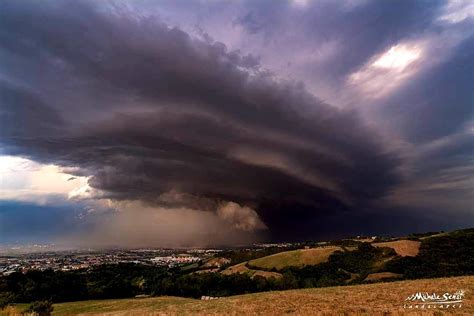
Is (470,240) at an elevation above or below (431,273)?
above

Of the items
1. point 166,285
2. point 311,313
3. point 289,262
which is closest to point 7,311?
point 311,313

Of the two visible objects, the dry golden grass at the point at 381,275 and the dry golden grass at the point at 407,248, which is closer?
the dry golden grass at the point at 381,275

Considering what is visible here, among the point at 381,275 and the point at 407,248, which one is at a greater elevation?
the point at 407,248

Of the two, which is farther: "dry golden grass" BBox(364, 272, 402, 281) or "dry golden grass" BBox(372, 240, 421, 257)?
"dry golden grass" BBox(372, 240, 421, 257)

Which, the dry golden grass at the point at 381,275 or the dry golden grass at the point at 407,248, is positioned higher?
the dry golden grass at the point at 407,248

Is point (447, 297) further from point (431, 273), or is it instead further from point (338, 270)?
point (338, 270)

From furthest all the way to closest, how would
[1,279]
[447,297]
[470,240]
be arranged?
[470,240] < [1,279] < [447,297]

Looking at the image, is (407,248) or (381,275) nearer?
(381,275)

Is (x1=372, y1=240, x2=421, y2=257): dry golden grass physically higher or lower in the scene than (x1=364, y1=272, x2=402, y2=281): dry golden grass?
higher

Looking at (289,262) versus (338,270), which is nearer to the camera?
(338,270)

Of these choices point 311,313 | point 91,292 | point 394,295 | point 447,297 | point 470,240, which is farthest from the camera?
point 470,240
